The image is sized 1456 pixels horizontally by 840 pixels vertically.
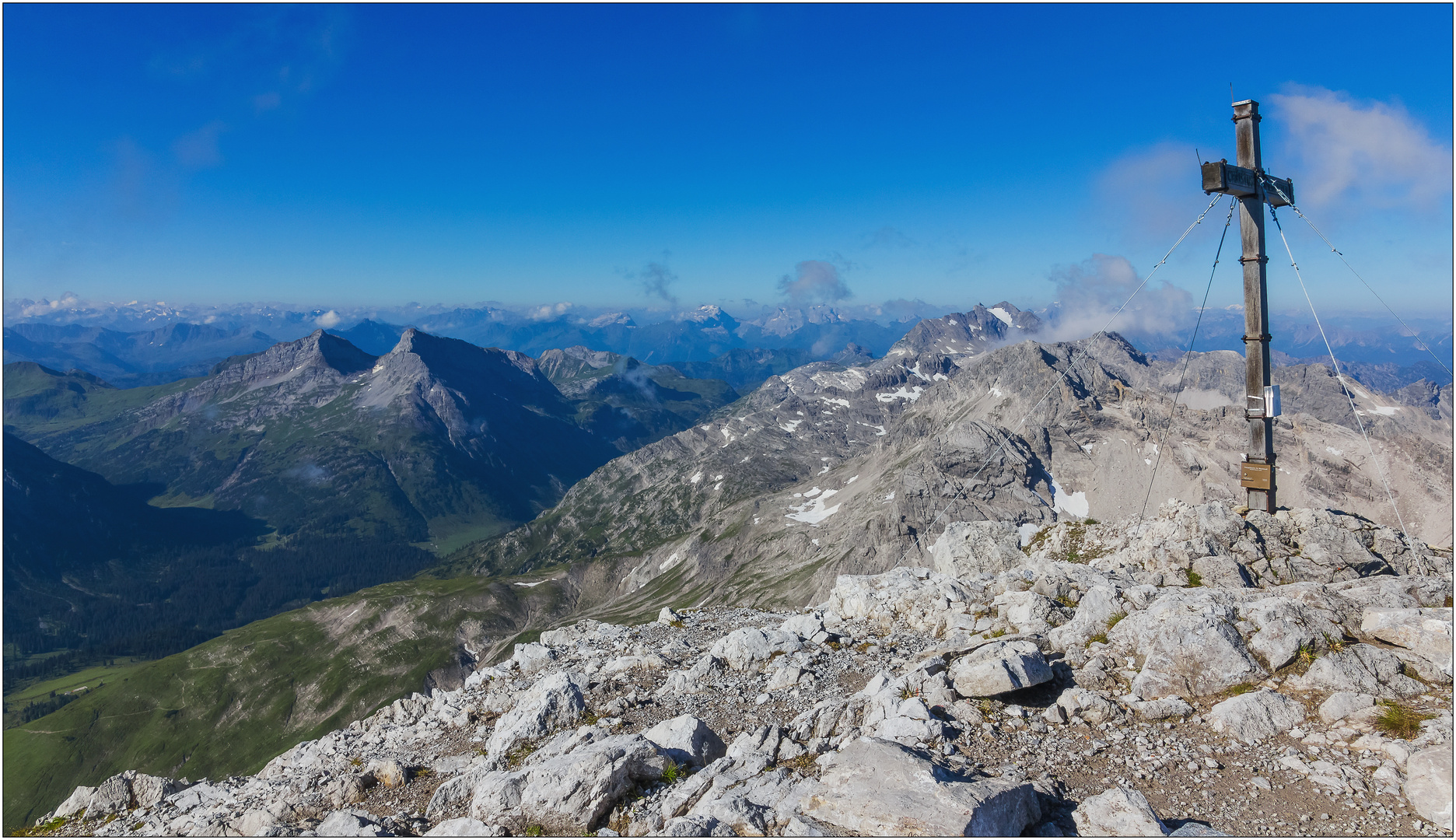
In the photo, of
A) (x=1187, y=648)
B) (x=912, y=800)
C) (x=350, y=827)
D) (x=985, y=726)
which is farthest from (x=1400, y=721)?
(x=350, y=827)

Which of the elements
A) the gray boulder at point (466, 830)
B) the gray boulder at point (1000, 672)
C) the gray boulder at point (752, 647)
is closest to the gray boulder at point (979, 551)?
the gray boulder at point (752, 647)

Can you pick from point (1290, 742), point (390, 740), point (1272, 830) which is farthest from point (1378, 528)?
point (390, 740)

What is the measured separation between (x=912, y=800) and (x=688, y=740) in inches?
251

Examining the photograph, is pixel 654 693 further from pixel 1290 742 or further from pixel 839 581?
pixel 1290 742

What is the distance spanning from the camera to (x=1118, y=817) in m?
11.7

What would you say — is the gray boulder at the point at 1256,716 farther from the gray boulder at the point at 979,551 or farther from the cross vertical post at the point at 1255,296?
the gray boulder at the point at 979,551

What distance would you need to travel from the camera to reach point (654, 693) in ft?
68.9

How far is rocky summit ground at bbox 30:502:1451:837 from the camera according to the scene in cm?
1223

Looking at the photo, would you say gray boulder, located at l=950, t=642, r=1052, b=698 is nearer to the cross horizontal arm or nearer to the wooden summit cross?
the wooden summit cross

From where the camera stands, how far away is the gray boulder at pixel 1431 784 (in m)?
11.3

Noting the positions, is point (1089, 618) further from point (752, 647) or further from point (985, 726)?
point (752, 647)

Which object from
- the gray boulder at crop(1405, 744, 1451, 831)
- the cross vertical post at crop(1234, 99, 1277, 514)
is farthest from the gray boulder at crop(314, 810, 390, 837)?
the cross vertical post at crop(1234, 99, 1277, 514)

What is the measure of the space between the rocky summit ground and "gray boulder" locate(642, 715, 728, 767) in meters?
0.07

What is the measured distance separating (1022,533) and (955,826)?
24166 millimetres
